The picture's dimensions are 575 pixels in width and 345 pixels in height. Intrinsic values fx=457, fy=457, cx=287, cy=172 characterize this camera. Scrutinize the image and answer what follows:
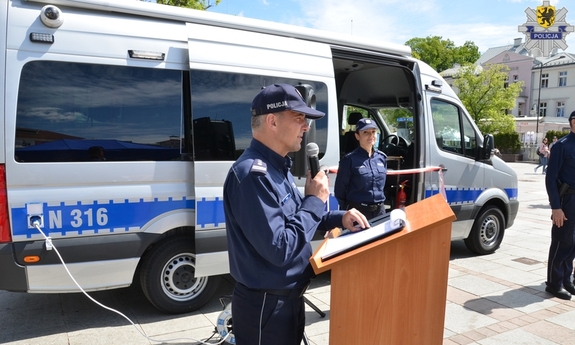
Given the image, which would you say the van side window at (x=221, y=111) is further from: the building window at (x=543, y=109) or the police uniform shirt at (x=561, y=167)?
the building window at (x=543, y=109)

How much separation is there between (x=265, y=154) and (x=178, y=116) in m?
2.27

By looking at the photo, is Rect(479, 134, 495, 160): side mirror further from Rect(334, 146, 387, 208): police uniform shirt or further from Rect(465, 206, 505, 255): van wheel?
Rect(334, 146, 387, 208): police uniform shirt

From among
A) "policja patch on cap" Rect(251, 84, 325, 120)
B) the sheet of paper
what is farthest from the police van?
the sheet of paper

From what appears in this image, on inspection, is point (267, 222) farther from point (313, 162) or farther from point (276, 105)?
point (313, 162)

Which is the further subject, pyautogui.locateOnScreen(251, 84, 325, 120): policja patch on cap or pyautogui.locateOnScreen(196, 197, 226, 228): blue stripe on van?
pyautogui.locateOnScreen(196, 197, 226, 228): blue stripe on van

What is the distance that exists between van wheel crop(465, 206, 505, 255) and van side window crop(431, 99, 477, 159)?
3.08 feet

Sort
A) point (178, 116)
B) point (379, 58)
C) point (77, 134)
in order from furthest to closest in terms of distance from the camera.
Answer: point (379, 58), point (178, 116), point (77, 134)

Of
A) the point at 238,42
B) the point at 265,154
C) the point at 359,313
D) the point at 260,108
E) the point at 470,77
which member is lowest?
the point at 359,313

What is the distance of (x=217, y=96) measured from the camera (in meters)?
4.10

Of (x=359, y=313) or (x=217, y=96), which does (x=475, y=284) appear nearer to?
(x=217, y=96)

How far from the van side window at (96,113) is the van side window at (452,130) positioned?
136 inches

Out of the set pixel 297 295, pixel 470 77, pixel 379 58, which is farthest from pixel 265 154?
pixel 470 77

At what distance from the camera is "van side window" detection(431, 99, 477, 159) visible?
5.91 metres

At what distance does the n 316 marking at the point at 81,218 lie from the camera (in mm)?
3555
